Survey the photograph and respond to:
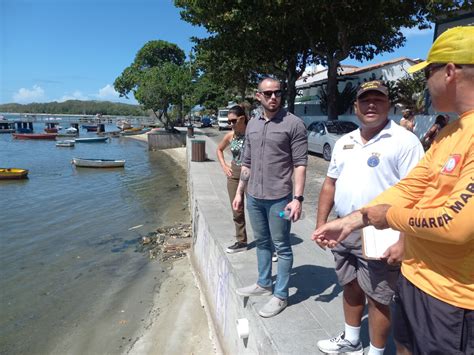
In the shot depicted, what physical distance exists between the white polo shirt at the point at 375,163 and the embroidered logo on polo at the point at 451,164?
90 cm

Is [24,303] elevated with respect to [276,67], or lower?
lower

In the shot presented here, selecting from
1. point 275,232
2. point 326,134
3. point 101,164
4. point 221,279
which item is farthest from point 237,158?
point 101,164

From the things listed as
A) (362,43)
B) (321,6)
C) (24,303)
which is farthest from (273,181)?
(362,43)

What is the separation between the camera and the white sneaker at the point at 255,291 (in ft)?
11.1

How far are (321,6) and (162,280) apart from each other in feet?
39.6

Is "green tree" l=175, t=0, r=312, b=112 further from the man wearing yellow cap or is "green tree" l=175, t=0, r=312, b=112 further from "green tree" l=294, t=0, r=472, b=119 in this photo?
the man wearing yellow cap

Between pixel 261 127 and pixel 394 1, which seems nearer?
pixel 261 127

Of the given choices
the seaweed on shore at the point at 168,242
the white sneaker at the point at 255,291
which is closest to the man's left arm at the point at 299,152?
the white sneaker at the point at 255,291

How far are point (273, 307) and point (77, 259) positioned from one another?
23.7 feet

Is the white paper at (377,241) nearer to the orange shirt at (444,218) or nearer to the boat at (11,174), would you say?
the orange shirt at (444,218)

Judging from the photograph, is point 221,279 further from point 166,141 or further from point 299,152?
point 166,141

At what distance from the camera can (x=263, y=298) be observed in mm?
3375

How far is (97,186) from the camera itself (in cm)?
1886

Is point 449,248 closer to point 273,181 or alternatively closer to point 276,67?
point 273,181
